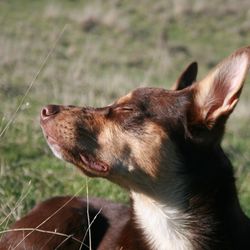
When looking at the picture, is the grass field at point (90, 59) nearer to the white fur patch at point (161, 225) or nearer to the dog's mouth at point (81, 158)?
the dog's mouth at point (81, 158)

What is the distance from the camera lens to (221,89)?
19.2 ft

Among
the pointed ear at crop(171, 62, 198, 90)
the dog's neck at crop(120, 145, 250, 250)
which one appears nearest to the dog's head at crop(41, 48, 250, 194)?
the dog's neck at crop(120, 145, 250, 250)

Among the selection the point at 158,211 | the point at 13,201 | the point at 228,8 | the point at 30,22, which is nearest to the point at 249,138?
the point at 13,201

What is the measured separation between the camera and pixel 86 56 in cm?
2503

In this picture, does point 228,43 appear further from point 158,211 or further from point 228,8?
point 158,211

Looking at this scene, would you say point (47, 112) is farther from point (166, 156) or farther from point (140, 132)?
point (166, 156)

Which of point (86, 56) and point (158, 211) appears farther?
point (86, 56)

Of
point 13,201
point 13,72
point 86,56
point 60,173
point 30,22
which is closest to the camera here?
point 13,201

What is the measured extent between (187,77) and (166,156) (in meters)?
1.14

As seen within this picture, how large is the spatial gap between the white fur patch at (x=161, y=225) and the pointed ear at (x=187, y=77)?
1093mm

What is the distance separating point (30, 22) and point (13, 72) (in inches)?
368

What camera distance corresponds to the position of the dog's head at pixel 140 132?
19.4ft

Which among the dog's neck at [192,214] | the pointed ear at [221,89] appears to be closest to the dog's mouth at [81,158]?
the dog's neck at [192,214]

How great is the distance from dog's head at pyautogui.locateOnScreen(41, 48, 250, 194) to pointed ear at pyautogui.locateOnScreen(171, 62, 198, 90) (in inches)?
24.7
